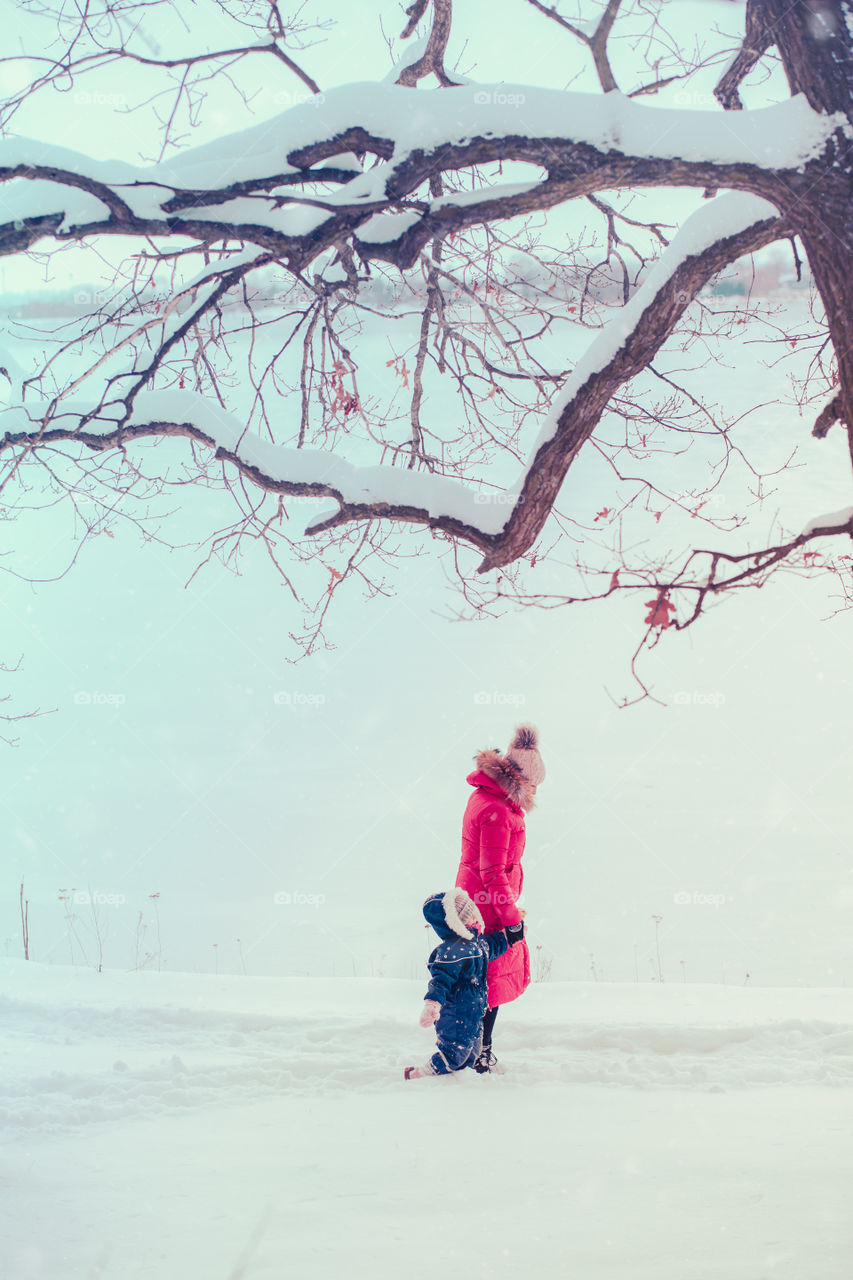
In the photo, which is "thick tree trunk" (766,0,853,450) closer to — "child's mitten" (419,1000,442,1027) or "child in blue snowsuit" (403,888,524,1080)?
"child in blue snowsuit" (403,888,524,1080)

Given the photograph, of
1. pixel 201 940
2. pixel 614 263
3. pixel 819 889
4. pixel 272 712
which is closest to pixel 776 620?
pixel 272 712

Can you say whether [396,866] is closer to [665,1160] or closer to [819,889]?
[819,889]

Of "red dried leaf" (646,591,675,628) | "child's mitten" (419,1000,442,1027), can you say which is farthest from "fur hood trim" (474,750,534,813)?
"red dried leaf" (646,591,675,628)

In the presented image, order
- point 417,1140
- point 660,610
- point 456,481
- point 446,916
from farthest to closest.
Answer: point 446,916
point 456,481
point 417,1140
point 660,610

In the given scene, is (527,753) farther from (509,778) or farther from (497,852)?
(497,852)

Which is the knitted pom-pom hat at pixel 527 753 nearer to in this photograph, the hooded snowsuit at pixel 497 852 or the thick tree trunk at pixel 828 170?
the hooded snowsuit at pixel 497 852

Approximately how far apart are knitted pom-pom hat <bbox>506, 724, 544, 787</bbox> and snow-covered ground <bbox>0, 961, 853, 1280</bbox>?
4.83 ft

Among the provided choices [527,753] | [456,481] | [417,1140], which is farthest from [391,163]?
[417,1140]

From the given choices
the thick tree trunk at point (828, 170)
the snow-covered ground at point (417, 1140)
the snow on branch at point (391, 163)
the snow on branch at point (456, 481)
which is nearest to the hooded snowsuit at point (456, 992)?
the snow-covered ground at point (417, 1140)

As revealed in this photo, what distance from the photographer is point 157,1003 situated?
5.89 metres

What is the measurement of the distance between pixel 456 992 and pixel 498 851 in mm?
708

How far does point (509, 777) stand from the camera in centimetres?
486

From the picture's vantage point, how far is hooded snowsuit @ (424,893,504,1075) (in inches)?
182

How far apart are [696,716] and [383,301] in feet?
72.8
